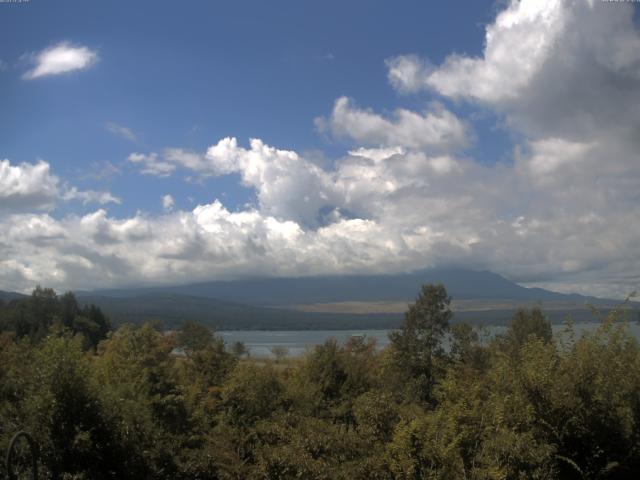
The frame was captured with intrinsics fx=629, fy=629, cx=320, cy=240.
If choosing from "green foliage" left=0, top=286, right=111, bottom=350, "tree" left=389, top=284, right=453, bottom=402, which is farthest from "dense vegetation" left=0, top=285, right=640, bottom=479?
"green foliage" left=0, top=286, right=111, bottom=350

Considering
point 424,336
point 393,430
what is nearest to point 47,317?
point 424,336

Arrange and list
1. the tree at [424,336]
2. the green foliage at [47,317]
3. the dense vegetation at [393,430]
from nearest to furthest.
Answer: the dense vegetation at [393,430], the tree at [424,336], the green foliage at [47,317]

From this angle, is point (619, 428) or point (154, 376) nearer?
point (619, 428)

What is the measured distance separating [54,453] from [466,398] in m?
10.6

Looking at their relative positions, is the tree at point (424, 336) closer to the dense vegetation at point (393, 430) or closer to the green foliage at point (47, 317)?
the dense vegetation at point (393, 430)

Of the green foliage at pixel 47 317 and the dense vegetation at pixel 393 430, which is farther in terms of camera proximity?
the green foliage at pixel 47 317

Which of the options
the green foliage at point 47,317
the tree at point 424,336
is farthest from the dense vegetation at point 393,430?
the green foliage at point 47,317

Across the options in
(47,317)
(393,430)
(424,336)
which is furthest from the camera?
(47,317)

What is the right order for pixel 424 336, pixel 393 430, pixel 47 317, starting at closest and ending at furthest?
pixel 393 430 → pixel 424 336 → pixel 47 317

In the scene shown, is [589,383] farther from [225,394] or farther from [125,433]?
[225,394]

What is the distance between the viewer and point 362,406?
16.2 m

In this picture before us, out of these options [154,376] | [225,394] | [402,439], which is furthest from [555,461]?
[154,376]

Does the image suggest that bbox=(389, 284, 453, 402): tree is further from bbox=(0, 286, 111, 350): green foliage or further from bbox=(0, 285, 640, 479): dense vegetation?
bbox=(0, 286, 111, 350): green foliage

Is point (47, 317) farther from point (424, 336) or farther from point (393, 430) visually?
point (393, 430)
